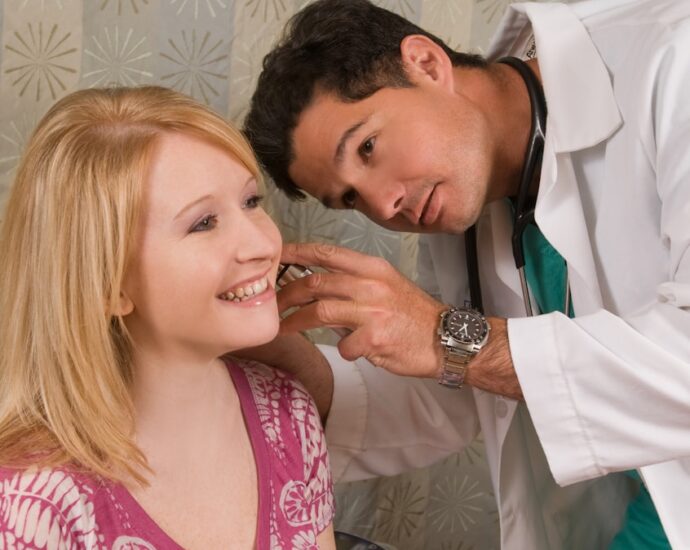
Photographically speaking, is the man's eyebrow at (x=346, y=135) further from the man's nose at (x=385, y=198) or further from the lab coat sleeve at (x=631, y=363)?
the lab coat sleeve at (x=631, y=363)

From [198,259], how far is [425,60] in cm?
65

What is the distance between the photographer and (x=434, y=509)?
7.06ft

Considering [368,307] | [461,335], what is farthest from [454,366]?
[368,307]

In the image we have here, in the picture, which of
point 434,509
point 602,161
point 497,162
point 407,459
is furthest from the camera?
point 434,509

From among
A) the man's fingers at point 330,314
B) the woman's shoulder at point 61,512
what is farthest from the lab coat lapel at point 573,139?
the woman's shoulder at point 61,512

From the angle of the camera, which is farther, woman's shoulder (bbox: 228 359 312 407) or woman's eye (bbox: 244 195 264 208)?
woman's shoulder (bbox: 228 359 312 407)

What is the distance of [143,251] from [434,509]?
1.20m

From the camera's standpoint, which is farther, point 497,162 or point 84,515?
point 497,162

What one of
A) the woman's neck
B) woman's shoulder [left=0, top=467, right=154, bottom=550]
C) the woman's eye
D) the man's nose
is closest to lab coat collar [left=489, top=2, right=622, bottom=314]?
the man's nose

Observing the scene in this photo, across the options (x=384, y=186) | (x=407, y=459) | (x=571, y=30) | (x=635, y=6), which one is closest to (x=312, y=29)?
(x=384, y=186)

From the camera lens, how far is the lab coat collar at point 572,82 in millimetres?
1479

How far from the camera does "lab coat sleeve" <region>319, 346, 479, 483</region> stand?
5.66 ft

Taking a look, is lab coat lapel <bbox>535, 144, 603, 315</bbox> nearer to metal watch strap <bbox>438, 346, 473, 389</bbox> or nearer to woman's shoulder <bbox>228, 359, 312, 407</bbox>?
metal watch strap <bbox>438, 346, 473, 389</bbox>

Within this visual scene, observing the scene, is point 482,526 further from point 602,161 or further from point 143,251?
point 143,251
